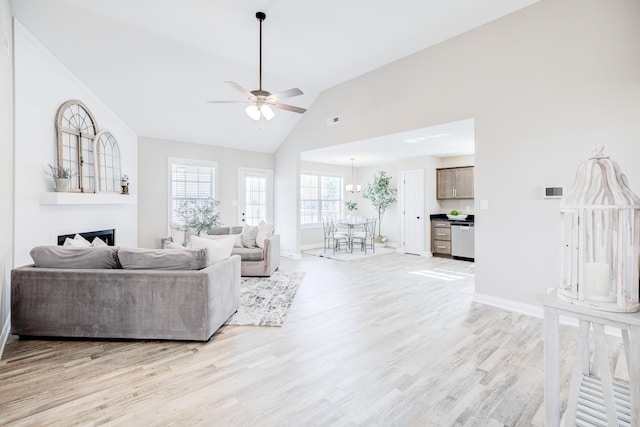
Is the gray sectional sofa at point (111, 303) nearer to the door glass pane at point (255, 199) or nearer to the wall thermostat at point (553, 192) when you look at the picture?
the wall thermostat at point (553, 192)

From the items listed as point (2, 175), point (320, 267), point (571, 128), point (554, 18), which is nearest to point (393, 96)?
point (554, 18)

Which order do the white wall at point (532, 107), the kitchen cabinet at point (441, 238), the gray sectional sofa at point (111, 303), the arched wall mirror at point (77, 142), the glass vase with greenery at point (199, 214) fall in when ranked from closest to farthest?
the gray sectional sofa at point (111, 303) → the white wall at point (532, 107) → the arched wall mirror at point (77, 142) → the glass vase with greenery at point (199, 214) → the kitchen cabinet at point (441, 238)

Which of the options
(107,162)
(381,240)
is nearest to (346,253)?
(381,240)

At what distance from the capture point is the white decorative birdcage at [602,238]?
133cm

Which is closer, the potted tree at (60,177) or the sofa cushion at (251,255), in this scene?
the potted tree at (60,177)

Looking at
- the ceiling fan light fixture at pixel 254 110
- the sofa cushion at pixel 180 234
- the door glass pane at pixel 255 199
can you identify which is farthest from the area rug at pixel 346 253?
the ceiling fan light fixture at pixel 254 110

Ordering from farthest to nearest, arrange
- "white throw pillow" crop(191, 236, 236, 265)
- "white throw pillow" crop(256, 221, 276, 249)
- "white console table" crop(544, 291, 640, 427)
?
"white throw pillow" crop(256, 221, 276, 249), "white throw pillow" crop(191, 236, 236, 265), "white console table" crop(544, 291, 640, 427)

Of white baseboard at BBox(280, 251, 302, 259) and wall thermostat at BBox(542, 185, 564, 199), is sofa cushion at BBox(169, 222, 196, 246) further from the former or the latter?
wall thermostat at BBox(542, 185, 564, 199)

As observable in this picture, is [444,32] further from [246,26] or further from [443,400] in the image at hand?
[443,400]

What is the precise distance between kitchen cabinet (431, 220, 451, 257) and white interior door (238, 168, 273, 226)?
4118 millimetres

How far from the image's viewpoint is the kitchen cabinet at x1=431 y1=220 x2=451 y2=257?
7414 millimetres

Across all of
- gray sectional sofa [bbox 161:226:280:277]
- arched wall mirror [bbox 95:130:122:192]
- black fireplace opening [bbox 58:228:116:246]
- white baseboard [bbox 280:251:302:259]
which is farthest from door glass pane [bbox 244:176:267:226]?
black fireplace opening [bbox 58:228:116:246]

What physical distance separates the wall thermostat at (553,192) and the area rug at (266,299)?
128 inches

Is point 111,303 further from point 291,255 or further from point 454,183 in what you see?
point 454,183
